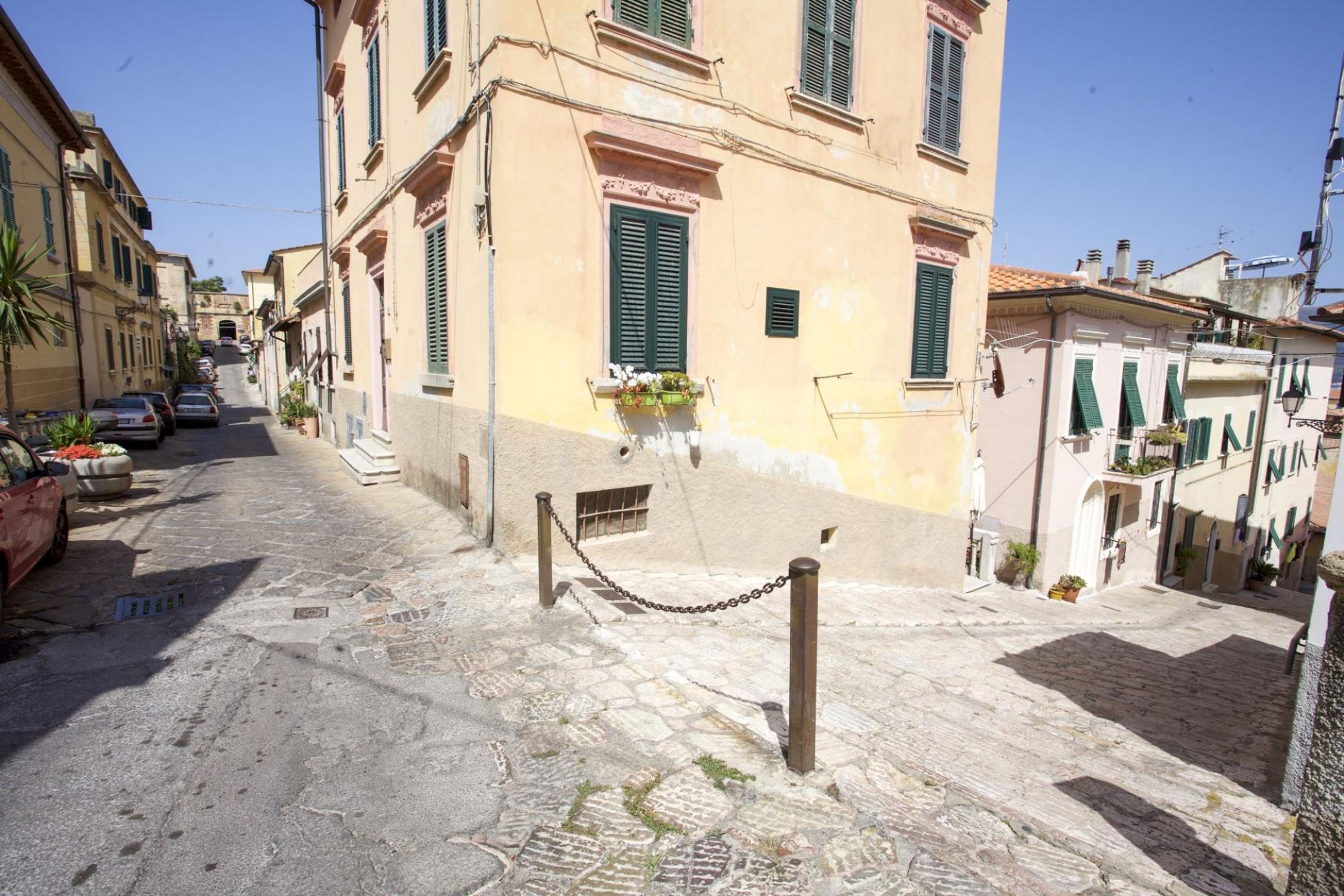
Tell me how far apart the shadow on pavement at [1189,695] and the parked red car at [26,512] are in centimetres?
882

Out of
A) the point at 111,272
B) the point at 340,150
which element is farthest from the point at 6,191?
the point at 111,272

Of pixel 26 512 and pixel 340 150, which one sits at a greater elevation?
pixel 340 150

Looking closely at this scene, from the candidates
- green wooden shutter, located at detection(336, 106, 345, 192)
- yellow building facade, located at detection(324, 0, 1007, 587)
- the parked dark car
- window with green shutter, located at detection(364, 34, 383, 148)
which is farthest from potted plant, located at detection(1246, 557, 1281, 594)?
the parked dark car

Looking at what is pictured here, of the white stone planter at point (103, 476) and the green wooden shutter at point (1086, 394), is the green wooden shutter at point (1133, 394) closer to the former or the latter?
the green wooden shutter at point (1086, 394)

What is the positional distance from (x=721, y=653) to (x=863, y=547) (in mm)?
5726

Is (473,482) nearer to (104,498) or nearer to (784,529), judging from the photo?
(784,529)

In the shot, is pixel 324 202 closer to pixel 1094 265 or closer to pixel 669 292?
pixel 669 292

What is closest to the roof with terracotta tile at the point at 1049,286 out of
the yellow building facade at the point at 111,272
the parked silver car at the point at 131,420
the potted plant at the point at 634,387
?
the potted plant at the point at 634,387

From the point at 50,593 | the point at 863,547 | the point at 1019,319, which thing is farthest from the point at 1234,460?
the point at 50,593

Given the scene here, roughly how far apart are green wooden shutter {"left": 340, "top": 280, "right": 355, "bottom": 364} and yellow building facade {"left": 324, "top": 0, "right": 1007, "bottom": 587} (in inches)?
41.8

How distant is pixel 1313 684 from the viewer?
14.4 ft

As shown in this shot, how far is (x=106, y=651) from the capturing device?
4695mm

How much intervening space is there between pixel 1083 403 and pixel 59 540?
16.3 meters

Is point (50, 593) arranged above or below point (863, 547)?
above
